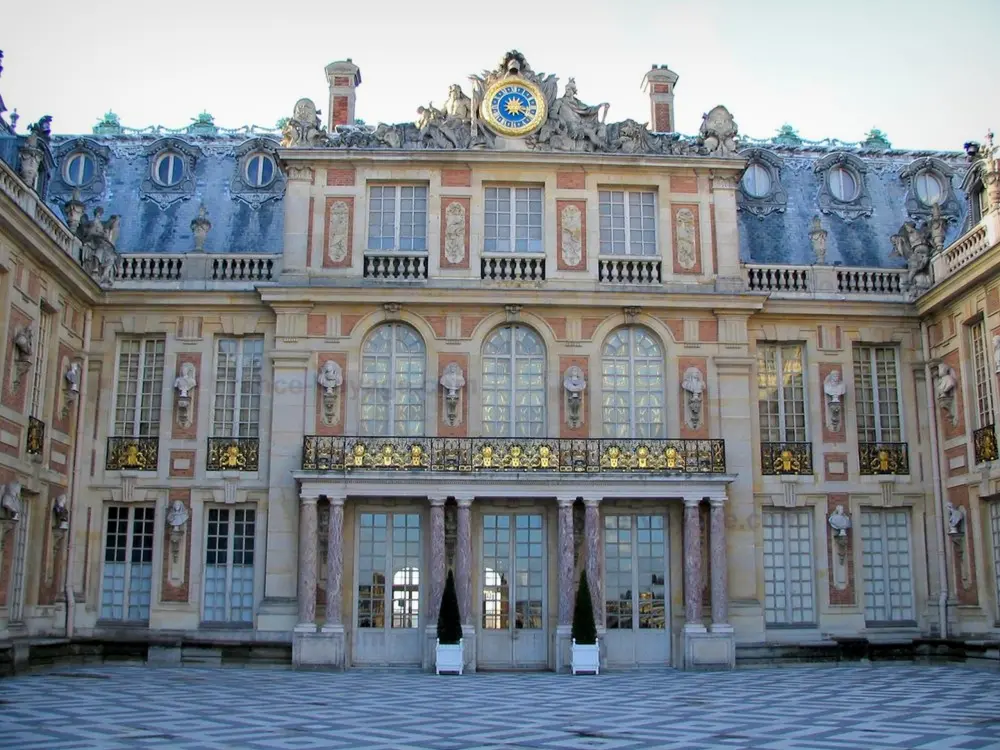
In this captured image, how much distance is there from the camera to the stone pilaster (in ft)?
71.6

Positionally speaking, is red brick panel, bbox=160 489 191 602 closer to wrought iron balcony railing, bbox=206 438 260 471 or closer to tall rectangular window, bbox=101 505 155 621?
tall rectangular window, bbox=101 505 155 621

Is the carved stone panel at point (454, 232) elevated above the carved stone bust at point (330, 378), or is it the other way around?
the carved stone panel at point (454, 232)

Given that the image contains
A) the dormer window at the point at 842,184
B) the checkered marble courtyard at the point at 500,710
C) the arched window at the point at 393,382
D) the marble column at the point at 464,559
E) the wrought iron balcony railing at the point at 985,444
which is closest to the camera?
the checkered marble courtyard at the point at 500,710

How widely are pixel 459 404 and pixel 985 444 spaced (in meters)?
10.2

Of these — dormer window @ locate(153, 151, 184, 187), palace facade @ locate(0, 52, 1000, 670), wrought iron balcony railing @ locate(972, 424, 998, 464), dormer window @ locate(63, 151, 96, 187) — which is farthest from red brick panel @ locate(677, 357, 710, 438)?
dormer window @ locate(63, 151, 96, 187)

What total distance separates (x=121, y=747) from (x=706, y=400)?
49.1ft

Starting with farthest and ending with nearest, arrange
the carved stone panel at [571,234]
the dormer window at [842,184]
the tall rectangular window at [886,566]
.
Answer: the dormer window at [842,184]
the carved stone panel at [571,234]
the tall rectangular window at [886,566]

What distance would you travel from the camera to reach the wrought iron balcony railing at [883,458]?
77.7ft

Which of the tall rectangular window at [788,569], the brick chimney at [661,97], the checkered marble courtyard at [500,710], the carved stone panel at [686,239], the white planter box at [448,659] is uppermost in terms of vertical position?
the brick chimney at [661,97]

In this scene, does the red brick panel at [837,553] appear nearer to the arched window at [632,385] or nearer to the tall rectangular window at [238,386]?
the arched window at [632,385]

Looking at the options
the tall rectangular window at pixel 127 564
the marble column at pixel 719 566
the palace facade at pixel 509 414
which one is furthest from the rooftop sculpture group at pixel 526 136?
the tall rectangular window at pixel 127 564

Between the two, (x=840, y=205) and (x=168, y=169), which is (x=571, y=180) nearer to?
(x=840, y=205)

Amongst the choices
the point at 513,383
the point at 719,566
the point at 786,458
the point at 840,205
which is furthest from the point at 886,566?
the point at 840,205

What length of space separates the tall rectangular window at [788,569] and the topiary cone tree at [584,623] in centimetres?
424
